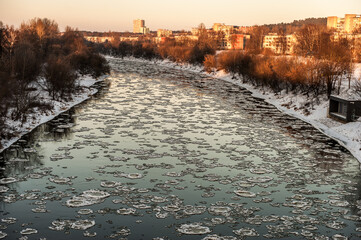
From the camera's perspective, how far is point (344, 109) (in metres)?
28.3

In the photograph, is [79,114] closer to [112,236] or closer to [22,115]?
[22,115]

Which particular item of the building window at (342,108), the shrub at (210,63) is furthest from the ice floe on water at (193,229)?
the shrub at (210,63)

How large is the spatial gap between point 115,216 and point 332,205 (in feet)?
27.0

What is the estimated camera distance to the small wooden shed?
89.0ft

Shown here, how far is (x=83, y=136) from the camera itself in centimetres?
2409

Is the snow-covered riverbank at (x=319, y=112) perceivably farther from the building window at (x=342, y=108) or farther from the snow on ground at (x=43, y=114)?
the snow on ground at (x=43, y=114)

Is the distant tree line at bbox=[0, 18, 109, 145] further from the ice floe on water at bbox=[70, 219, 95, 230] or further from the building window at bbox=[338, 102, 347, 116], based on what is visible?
the building window at bbox=[338, 102, 347, 116]

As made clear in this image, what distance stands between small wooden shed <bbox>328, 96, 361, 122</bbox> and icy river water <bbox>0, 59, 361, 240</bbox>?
2937 millimetres

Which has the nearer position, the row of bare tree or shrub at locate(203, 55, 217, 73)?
the row of bare tree

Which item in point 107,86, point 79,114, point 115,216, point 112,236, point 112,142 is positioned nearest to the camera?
point 112,236

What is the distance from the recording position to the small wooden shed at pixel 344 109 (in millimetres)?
27125

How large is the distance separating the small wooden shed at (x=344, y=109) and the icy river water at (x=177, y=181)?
2.94m

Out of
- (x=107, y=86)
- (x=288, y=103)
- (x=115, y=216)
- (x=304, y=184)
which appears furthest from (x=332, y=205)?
(x=107, y=86)

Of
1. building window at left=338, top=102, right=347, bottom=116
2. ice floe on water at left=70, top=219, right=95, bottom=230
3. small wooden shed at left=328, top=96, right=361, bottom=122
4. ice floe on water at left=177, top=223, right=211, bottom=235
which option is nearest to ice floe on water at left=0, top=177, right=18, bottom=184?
ice floe on water at left=70, top=219, right=95, bottom=230
